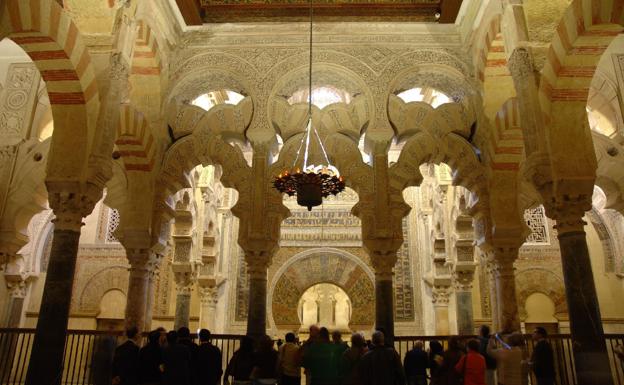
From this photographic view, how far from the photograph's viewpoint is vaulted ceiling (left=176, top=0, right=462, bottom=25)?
765cm

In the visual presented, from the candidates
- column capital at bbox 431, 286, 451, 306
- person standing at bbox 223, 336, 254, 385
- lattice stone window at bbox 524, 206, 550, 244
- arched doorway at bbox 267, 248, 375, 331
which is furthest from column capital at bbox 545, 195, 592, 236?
lattice stone window at bbox 524, 206, 550, 244

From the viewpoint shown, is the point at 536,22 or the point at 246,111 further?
the point at 246,111

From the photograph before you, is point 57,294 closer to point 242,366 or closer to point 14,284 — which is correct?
point 242,366

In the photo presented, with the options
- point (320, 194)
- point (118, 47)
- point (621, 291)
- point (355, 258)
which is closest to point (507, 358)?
point (320, 194)

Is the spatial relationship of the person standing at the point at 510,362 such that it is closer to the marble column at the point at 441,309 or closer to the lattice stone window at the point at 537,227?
the marble column at the point at 441,309

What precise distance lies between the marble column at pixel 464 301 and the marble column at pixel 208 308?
17.9 feet

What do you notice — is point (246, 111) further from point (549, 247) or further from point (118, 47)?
point (549, 247)

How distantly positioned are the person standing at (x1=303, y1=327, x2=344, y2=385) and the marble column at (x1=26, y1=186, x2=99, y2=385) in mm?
2637

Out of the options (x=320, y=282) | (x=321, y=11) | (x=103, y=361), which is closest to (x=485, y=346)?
(x=103, y=361)

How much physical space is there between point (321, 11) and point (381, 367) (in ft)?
18.5

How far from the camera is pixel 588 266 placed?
16.3ft

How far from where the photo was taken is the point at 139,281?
7477mm

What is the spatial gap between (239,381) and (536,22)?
5.02 m

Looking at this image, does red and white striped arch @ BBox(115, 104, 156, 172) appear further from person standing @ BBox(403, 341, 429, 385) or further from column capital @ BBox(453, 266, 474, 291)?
column capital @ BBox(453, 266, 474, 291)
